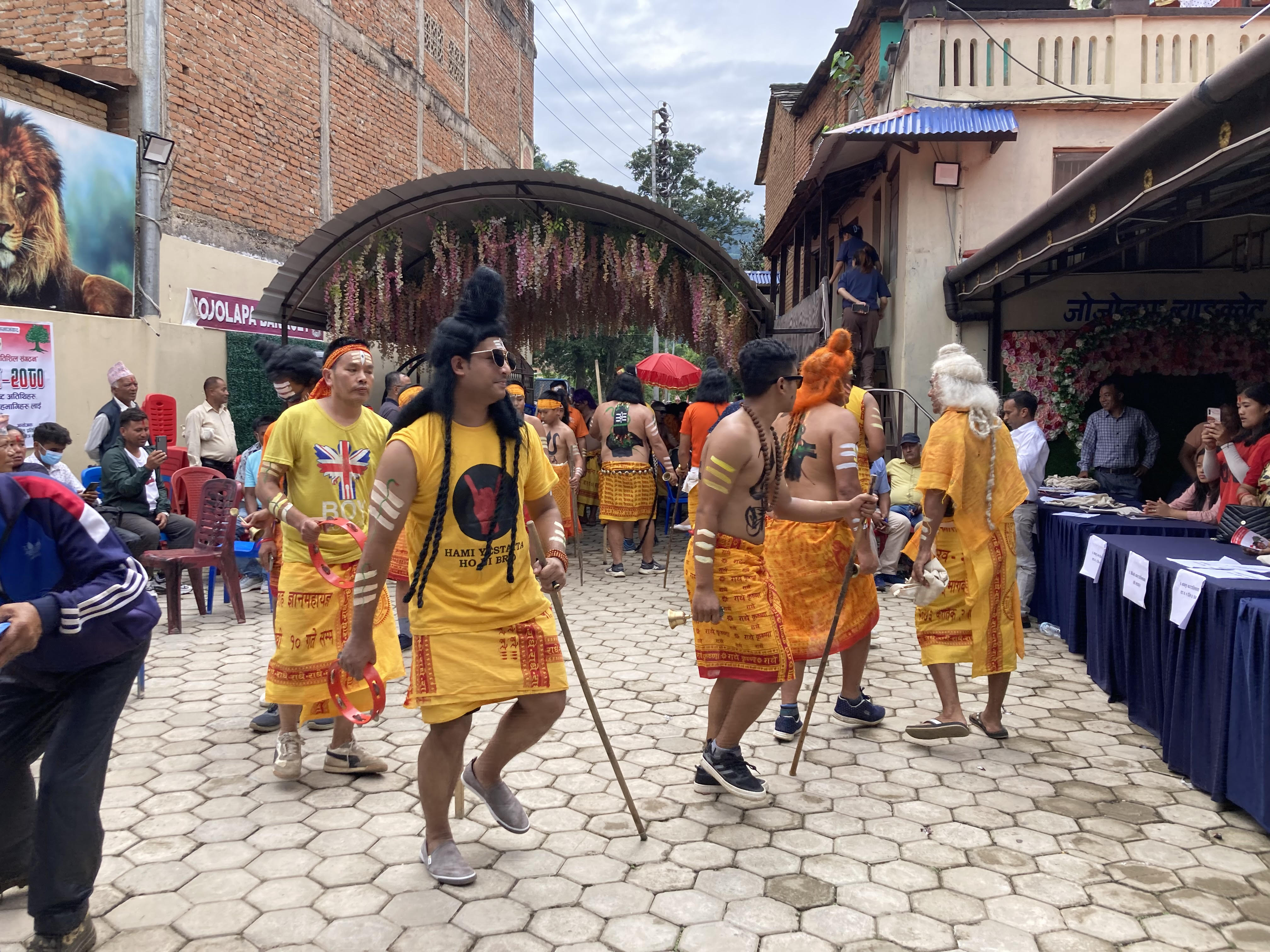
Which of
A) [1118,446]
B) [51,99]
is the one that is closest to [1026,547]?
[1118,446]

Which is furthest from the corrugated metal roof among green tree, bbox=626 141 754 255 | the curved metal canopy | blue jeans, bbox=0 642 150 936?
green tree, bbox=626 141 754 255

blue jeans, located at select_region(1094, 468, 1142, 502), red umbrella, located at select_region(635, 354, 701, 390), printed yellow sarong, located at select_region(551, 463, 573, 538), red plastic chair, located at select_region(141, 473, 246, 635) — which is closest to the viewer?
red plastic chair, located at select_region(141, 473, 246, 635)

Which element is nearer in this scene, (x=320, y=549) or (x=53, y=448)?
(x=320, y=549)

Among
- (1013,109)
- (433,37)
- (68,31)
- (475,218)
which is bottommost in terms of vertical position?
(475,218)

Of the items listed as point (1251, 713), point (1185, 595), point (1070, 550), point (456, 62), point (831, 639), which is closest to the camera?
point (1251, 713)

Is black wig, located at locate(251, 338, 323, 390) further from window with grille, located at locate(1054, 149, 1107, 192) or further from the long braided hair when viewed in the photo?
window with grille, located at locate(1054, 149, 1107, 192)

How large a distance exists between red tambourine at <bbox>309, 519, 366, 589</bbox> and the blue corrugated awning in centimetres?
776

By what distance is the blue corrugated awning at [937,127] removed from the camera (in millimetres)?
9812

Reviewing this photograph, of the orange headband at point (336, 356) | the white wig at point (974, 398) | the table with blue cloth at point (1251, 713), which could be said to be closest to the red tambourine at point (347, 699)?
the orange headband at point (336, 356)

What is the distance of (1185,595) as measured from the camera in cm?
416

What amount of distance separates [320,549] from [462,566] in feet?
4.10

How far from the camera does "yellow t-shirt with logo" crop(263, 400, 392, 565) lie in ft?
13.3

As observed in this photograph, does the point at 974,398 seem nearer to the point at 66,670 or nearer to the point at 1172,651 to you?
the point at 1172,651

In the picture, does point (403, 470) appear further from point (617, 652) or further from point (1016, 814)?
point (617, 652)
